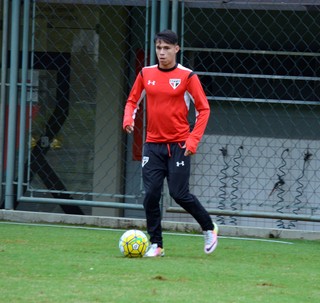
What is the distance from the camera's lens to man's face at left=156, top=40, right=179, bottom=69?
341 inches

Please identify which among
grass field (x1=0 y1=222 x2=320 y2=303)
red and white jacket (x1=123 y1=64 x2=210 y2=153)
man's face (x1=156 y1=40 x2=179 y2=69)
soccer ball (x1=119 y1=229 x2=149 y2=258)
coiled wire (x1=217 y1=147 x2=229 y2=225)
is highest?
man's face (x1=156 y1=40 x2=179 y2=69)

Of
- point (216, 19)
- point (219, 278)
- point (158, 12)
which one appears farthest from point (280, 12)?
point (219, 278)

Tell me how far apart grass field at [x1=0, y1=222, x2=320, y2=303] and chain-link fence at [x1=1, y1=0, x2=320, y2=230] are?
186 centimetres

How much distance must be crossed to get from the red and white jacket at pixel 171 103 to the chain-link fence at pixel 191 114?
9.42ft

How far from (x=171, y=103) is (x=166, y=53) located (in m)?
0.43

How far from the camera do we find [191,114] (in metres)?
12.5

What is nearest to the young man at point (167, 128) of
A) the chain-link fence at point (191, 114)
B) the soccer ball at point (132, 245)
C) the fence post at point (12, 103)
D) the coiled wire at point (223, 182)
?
the soccer ball at point (132, 245)

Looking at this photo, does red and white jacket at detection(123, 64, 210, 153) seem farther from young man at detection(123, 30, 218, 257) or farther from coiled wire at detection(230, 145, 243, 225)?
coiled wire at detection(230, 145, 243, 225)

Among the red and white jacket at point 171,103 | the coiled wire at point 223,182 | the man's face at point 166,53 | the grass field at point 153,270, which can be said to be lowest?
the grass field at point 153,270

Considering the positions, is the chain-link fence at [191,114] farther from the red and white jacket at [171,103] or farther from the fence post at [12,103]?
the red and white jacket at [171,103]

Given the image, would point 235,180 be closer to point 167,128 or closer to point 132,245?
point 167,128

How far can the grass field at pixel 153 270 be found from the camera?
22.0 ft

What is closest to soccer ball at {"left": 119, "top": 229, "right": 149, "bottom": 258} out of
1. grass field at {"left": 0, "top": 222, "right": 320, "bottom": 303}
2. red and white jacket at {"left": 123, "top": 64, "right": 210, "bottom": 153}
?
grass field at {"left": 0, "top": 222, "right": 320, "bottom": 303}

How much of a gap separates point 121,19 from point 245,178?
2.50m
